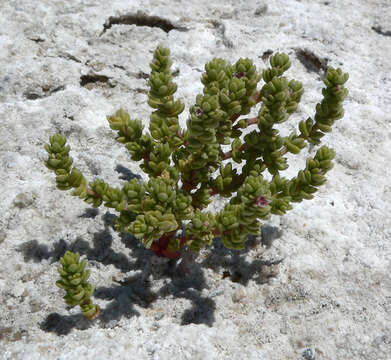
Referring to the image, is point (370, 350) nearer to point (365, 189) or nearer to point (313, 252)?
point (313, 252)

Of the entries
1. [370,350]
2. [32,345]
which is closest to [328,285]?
[370,350]

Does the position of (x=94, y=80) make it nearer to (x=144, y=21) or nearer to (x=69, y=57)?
(x=69, y=57)

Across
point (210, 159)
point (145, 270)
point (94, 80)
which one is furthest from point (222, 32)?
point (145, 270)

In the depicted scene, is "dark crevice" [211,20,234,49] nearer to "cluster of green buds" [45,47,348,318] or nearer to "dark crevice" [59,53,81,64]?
"dark crevice" [59,53,81,64]

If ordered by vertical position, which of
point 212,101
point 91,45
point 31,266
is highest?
point 212,101

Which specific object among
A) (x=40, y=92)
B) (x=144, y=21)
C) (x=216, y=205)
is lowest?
(x=216, y=205)

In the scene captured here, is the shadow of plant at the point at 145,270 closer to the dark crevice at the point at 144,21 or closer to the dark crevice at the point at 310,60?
the dark crevice at the point at 310,60

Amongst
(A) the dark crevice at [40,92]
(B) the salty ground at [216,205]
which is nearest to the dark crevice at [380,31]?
(B) the salty ground at [216,205]
